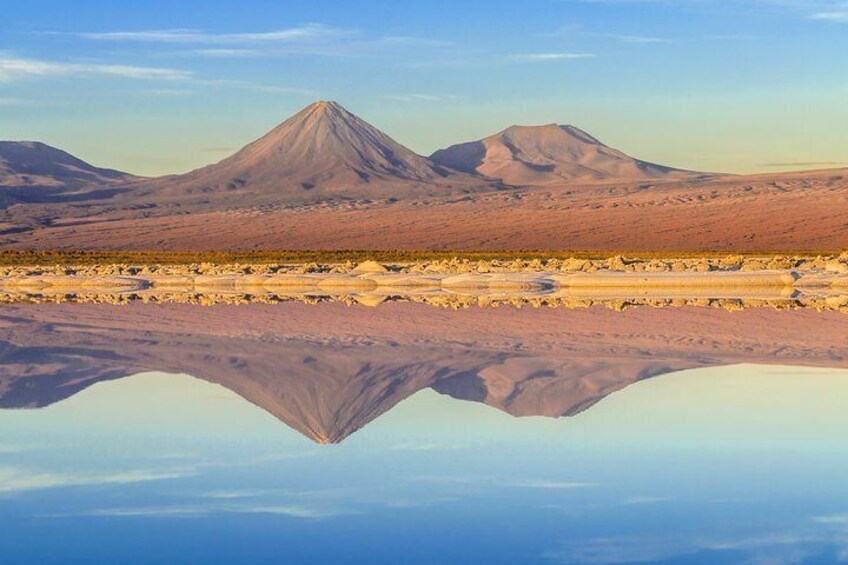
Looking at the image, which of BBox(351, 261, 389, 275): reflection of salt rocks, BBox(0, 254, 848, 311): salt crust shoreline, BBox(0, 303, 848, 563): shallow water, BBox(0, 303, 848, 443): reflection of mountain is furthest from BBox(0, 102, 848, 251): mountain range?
BBox(0, 303, 848, 563): shallow water

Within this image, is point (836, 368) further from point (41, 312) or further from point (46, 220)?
point (46, 220)

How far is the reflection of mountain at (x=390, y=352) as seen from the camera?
10.9 meters

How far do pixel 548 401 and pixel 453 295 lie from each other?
18270mm

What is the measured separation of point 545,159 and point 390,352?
159m

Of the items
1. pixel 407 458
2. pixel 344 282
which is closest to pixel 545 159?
pixel 344 282

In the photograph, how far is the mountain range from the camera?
252ft

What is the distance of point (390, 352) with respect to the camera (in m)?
14.6

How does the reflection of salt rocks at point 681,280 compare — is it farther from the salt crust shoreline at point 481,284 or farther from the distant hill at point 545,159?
the distant hill at point 545,159

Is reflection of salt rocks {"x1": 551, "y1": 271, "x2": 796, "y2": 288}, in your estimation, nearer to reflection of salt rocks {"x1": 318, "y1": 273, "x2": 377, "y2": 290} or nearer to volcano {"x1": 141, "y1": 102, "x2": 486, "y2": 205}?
reflection of salt rocks {"x1": 318, "y1": 273, "x2": 377, "y2": 290}

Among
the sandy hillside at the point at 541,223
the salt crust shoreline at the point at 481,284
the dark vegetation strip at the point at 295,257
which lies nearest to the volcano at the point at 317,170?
the sandy hillside at the point at 541,223

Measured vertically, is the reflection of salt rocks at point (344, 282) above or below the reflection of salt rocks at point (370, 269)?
below

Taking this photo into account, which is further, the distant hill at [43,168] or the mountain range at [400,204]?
the distant hill at [43,168]

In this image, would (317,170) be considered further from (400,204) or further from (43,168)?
(43,168)

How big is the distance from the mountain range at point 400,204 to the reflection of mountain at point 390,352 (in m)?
48.5
